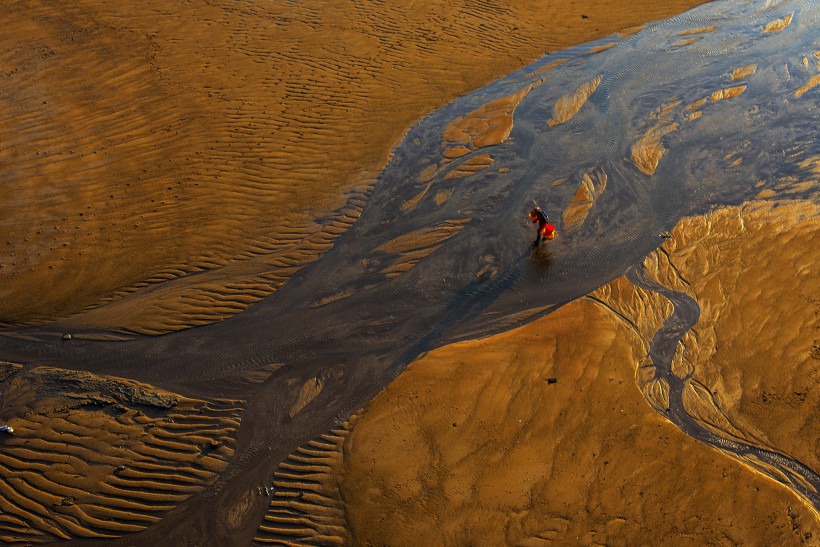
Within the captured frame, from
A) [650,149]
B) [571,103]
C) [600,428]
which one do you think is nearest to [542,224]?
[600,428]

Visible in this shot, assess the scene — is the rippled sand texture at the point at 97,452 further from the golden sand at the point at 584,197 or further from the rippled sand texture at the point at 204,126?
the golden sand at the point at 584,197

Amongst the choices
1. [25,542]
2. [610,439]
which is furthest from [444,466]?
[25,542]

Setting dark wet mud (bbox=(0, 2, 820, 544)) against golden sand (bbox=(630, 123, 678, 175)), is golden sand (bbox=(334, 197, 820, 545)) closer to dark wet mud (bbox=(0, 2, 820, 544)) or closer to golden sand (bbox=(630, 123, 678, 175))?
dark wet mud (bbox=(0, 2, 820, 544))

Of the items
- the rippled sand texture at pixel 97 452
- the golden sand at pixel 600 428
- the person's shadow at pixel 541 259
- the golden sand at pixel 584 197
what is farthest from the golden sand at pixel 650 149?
the rippled sand texture at pixel 97 452

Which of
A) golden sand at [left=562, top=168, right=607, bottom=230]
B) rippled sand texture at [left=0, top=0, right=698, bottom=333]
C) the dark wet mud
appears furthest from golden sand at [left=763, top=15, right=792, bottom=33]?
golden sand at [left=562, top=168, right=607, bottom=230]

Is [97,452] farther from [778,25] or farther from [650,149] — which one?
[778,25]
